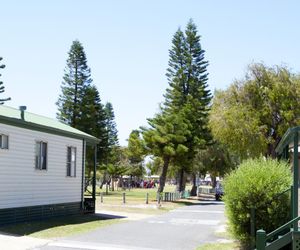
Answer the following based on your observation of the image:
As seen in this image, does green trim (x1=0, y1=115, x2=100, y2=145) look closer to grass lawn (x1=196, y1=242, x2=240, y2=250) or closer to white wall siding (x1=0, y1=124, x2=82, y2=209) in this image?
white wall siding (x1=0, y1=124, x2=82, y2=209)

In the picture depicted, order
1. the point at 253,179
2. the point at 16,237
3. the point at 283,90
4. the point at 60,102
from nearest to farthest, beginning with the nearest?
the point at 253,179, the point at 16,237, the point at 283,90, the point at 60,102

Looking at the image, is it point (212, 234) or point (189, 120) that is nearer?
point (212, 234)

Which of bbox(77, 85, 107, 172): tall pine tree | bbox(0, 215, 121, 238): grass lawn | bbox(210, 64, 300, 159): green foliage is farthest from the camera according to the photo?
bbox(77, 85, 107, 172): tall pine tree

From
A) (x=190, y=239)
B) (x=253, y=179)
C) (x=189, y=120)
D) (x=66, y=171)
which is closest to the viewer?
(x=253, y=179)

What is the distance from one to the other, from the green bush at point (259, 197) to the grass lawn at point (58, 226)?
5.76 meters

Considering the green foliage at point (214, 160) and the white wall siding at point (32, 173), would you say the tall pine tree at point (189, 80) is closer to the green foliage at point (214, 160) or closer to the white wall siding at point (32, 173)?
the green foliage at point (214, 160)

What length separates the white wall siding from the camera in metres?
17.2

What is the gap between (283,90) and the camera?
36406mm

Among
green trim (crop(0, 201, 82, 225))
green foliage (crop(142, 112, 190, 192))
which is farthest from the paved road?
green foliage (crop(142, 112, 190, 192))

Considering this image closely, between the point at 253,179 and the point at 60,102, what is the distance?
43842mm

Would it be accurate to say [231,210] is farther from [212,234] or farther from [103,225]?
[103,225]

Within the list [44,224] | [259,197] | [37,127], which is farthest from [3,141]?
[259,197]

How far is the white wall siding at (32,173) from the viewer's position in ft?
56.5

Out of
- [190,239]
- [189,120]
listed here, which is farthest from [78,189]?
[189,120]
